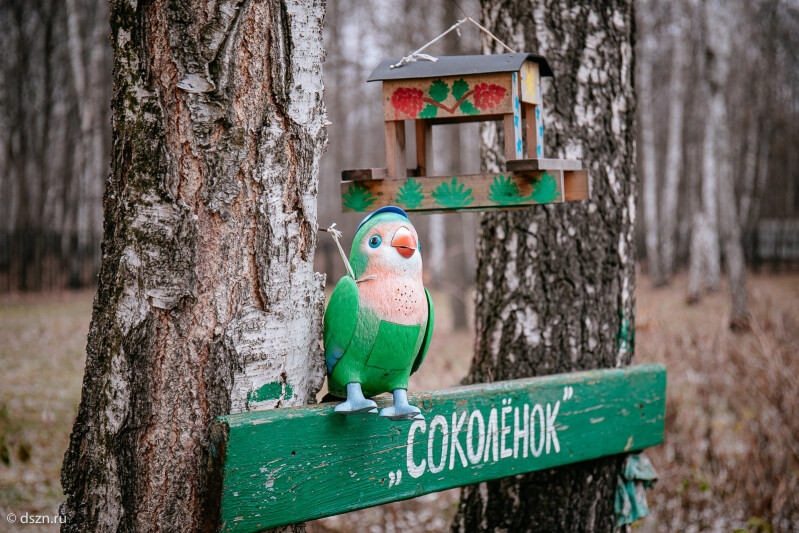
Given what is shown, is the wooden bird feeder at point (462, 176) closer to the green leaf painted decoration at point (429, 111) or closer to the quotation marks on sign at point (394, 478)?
the green leaf painted decoration at point (429, 111)

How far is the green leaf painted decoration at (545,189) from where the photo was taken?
1.98 metres

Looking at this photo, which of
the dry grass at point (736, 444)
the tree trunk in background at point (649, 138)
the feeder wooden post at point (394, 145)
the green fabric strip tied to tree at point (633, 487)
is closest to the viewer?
the feeder wooden post at point (394, 145)

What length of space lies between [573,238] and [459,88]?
0.99 metres

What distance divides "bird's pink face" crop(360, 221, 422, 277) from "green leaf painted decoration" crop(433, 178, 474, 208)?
0.35 meters

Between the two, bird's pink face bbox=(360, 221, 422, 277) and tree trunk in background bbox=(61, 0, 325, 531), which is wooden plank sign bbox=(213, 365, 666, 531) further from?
bird's pink face bbox=(360, 221, 422, 277)

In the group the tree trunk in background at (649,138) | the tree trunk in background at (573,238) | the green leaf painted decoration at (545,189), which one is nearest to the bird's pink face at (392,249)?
the green leaf painted decoration at (545,189)

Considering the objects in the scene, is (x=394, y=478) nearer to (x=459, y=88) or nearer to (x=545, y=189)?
(x=545, y=189)

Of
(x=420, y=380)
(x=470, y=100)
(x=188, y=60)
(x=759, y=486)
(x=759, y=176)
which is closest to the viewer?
(x=188, y=60)

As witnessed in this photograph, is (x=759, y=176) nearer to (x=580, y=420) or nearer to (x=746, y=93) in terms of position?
(x=746, y=93)

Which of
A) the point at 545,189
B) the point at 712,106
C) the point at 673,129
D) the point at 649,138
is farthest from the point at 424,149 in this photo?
the point at 649,138

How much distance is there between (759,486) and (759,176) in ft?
70.0

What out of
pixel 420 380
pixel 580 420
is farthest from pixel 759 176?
pixel 580 420

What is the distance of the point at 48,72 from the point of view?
47.6 ft

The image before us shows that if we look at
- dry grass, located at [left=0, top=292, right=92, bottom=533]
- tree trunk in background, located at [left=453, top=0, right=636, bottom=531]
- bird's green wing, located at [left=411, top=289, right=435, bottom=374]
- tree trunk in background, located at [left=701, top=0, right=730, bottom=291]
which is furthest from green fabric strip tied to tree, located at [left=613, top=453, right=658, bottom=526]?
tree trunk in background, located at [left=701, top=0, right=730, bottom=291]
